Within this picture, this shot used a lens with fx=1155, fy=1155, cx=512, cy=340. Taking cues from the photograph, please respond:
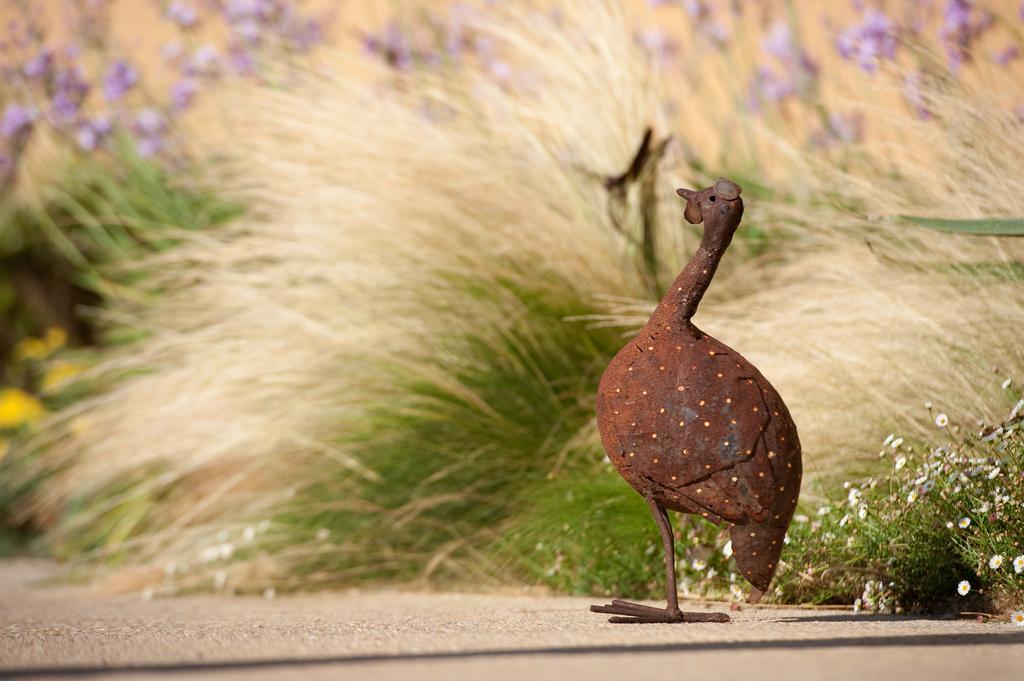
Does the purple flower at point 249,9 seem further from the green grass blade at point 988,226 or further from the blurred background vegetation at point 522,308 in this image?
the green grass blade at point 988,226

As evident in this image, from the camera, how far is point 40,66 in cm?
422

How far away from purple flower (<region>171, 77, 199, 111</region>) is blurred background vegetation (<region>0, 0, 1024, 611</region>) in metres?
0.01

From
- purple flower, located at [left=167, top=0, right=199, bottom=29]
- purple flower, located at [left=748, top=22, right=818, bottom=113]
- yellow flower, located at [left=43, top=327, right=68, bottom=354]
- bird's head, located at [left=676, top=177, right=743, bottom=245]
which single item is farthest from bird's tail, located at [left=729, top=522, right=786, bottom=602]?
yellow flower, located at [left=43, top=327, right=68, bottom=354]

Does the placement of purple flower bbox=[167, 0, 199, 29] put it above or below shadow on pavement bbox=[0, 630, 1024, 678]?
above

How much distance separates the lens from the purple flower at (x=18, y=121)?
14.1 ft

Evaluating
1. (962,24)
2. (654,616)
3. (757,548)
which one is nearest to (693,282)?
(757,548)

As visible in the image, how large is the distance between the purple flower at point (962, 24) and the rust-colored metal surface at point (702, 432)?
6.43 ft

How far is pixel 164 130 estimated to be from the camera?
14.0 feet

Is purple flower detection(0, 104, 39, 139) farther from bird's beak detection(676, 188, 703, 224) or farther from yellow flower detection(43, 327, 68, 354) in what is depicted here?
bird's beak detection(676, 188, 703, 224)

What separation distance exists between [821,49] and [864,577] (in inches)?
118

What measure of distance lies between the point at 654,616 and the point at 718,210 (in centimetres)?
64

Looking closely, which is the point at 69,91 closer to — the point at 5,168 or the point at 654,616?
the point at 5,168

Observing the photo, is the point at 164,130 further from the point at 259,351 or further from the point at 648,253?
the point at 648,253

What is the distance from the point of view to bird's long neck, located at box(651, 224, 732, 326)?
Result: 182cm
